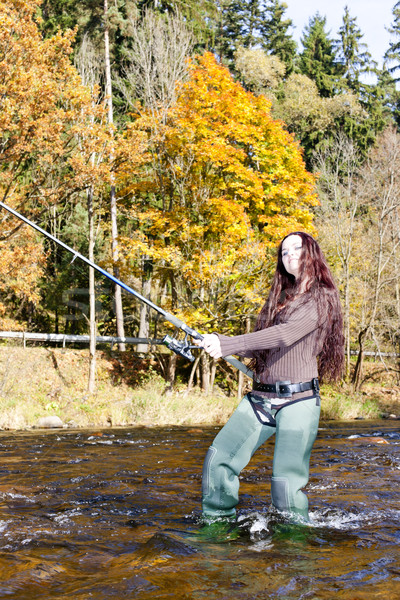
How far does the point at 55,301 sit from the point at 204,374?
942cm

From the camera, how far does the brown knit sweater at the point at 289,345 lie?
4195 millimetres

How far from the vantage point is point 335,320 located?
4.49 metres

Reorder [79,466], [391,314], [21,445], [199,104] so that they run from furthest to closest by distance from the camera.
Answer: [391,314]
[199,104]
[21,445]
[79,466]

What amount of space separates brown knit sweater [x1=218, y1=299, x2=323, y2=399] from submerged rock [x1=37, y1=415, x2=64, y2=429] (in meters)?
11.1

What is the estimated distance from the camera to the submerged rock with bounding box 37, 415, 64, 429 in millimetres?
14656

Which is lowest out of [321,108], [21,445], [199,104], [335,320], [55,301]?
[21,445]

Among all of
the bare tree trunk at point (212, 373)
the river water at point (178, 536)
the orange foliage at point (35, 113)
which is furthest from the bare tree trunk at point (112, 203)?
the river water at point (178, 536)

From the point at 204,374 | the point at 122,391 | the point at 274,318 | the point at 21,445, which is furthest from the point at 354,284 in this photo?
the point at 274,318

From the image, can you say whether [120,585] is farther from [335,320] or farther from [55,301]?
[55,301]

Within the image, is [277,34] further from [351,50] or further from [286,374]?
[286,374]

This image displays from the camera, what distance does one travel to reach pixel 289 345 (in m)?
4.27

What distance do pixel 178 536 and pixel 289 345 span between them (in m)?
1.56

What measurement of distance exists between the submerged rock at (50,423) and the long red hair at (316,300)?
1104cm

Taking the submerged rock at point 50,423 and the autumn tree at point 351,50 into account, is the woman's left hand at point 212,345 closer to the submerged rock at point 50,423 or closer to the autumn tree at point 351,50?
the submerged rock at point 50,423
